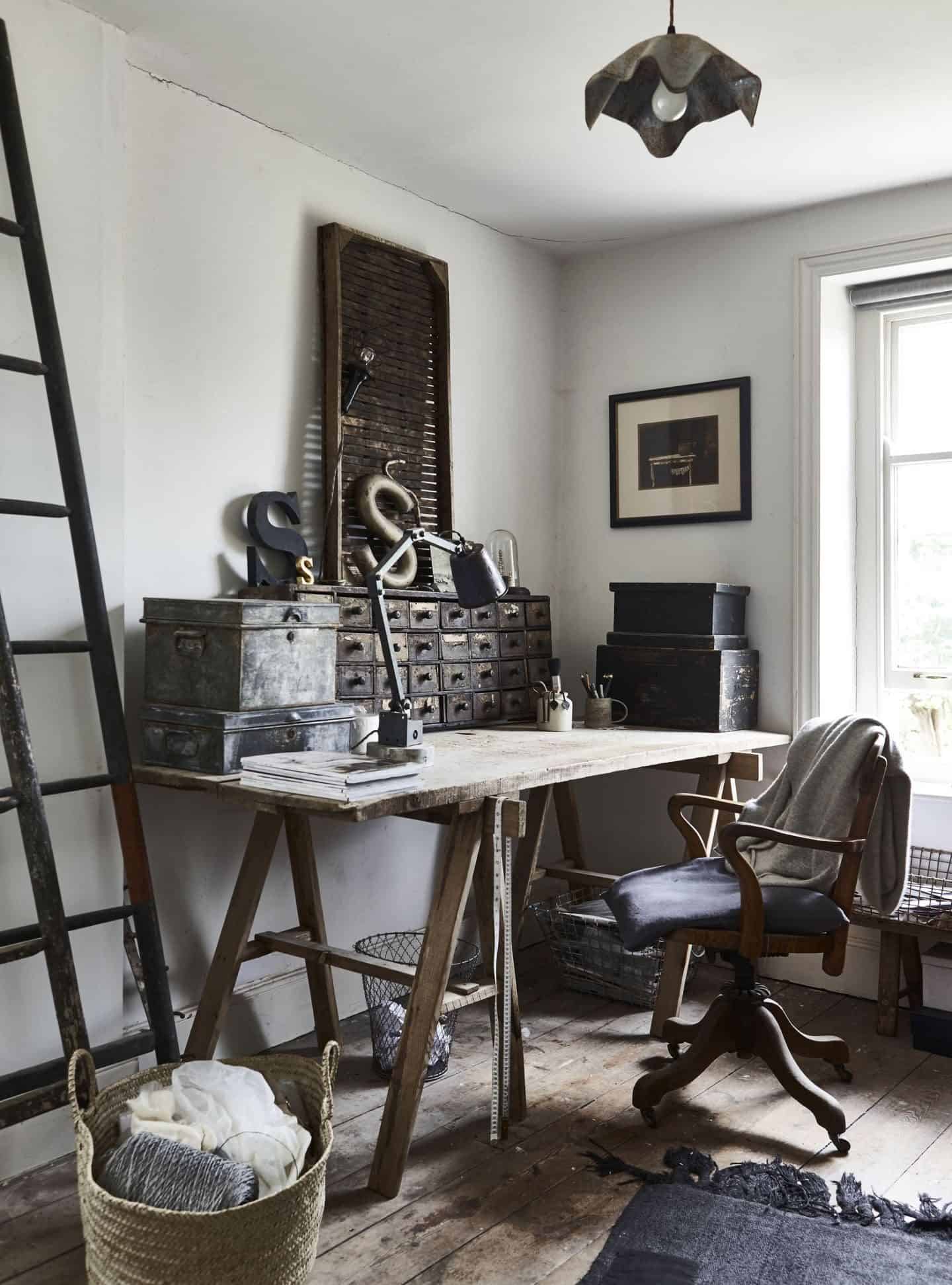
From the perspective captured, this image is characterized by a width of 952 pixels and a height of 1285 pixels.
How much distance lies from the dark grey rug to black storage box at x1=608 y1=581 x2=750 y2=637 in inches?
72.8

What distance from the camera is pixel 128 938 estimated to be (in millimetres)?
2812

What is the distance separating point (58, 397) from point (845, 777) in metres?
→ 2.14

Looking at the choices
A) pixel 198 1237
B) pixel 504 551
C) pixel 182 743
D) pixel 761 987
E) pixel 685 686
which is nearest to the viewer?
pixel 198 1237

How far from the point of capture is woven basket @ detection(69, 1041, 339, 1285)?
1812 mm

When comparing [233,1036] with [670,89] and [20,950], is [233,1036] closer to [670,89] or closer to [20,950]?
[20,950]

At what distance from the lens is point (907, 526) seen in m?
3.98

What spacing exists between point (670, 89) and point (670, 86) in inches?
0.5

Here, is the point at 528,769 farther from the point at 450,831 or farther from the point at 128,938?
the point at 128,938

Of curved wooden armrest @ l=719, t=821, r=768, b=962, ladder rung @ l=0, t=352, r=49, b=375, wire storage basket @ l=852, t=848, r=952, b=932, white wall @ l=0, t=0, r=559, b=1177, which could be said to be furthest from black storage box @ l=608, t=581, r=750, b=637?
ladder rung @ l=0, t=352, r=49, b=375

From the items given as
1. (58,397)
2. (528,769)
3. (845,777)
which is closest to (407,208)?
(58,397)

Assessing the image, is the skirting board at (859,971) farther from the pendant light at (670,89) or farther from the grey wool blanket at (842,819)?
the pendant light at (670,89)

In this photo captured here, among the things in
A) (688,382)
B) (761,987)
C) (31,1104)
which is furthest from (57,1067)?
(688,382)

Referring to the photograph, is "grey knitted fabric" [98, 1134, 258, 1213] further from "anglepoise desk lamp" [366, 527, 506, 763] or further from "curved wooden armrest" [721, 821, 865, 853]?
"curved wooden armrest" [721, 821, 865, 853]

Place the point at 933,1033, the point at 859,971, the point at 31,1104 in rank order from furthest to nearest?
1. the point at 859,971
2. the point at 933,1033
3. the point at 31,1104
